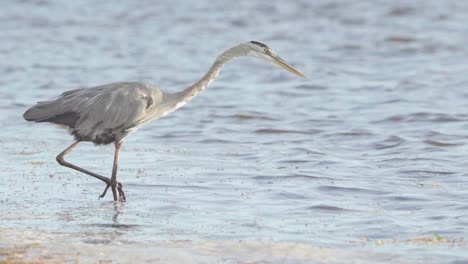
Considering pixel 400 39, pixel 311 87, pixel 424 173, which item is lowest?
pixel 400 39

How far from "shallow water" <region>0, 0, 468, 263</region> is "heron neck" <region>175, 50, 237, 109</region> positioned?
2.52 feet

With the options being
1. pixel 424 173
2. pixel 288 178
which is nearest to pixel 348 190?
pixel 288 178

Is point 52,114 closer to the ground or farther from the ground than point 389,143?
farther from the ground

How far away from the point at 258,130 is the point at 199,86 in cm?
328

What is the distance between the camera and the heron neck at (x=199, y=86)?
353 inches

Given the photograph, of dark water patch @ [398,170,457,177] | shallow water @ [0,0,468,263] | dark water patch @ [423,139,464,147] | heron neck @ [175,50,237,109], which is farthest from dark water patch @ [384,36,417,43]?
heron neck @ [175,50,237,109]

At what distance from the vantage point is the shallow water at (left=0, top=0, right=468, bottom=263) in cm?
738

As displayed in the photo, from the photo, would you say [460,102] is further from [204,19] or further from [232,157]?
[204,19]

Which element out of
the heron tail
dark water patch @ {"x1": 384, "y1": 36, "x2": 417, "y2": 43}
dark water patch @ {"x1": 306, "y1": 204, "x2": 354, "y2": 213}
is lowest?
dark water patch @ {"x1": 384, "y1": 36, "x2": 417, "y2": 43}

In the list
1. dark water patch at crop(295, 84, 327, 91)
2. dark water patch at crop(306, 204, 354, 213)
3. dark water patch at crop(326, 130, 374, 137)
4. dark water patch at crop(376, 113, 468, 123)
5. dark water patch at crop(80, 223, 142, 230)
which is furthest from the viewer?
dark water patch at crop(295, 84, 327, 91)

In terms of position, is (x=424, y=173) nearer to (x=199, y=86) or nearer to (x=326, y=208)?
(x=326, y=208)

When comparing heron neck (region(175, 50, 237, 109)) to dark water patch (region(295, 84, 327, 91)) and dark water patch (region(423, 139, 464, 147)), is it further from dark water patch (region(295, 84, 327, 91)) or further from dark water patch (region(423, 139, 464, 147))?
dark water patch (region(295, 84, 327, 91))

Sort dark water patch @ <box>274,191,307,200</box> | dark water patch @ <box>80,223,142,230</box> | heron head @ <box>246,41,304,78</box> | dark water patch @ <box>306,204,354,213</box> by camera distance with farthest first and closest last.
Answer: heron head @ <box>246,41,304,78</box> → dark water patch @ <box>274,191,307,200</box> → dark water patch @ <box>306,204,354,213</box> → dark water patch @ <box>80,223,142,230</box>

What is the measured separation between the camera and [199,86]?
29.7ft
